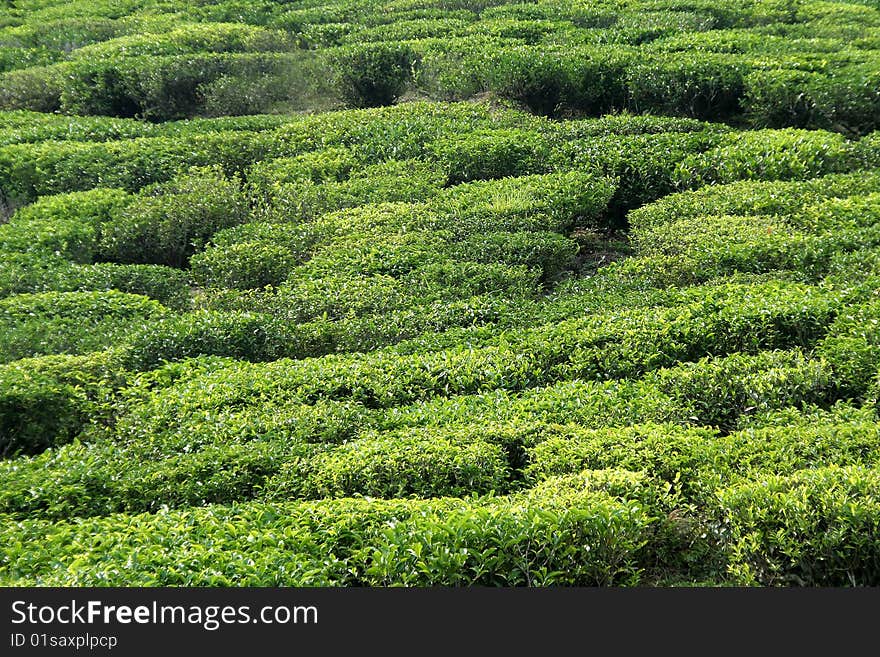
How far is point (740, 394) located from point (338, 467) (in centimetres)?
421

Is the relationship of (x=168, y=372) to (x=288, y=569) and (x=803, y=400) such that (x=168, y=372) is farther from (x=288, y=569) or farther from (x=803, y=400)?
(x=803, y=400)

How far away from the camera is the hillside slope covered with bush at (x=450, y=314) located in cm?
642

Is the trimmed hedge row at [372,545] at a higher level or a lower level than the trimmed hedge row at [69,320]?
higher

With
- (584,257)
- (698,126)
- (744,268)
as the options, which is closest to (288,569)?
(744,268)

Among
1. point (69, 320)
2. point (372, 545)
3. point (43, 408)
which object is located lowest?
point (43, 408)

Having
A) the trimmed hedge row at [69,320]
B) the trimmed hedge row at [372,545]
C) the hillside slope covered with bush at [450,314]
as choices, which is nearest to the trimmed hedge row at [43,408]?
the hillside slope covered with bush at [450,314]

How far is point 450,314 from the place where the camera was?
11.3 meters

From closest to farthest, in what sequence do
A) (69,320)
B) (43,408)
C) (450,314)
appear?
1. (43,408)
2. (450,314)
3. (69,320)

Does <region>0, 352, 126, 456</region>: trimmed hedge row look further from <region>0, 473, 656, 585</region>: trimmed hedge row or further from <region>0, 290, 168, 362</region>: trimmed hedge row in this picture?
<region>0, 473, 656, 585</region>: trimmed hedge row

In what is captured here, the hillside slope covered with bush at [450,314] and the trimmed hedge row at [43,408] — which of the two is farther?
the trimmed hedge row at [43,408]

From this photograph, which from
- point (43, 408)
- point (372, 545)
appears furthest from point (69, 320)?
point (372, 545)

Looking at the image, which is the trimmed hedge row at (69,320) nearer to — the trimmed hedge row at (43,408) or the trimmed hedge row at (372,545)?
the trimmed hedge row at (43,408)

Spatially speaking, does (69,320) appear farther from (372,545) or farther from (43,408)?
(372,545)

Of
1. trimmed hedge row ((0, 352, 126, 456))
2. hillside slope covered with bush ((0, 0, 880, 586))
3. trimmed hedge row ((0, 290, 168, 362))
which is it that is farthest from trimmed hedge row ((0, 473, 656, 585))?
trimmed hedge row ((0, 290, 168, 362))
